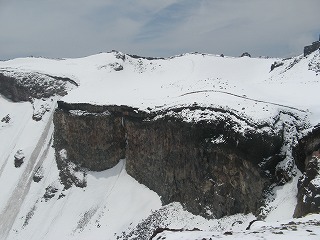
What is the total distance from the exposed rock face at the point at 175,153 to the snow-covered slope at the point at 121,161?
40.4 inches

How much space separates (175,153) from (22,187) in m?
22.3

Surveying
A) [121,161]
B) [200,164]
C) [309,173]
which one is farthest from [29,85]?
[309,173]

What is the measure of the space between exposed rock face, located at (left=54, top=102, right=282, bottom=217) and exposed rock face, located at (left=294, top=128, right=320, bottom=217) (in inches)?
69.2

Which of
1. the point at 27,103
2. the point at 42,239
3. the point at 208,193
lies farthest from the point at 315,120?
the point at 27,103

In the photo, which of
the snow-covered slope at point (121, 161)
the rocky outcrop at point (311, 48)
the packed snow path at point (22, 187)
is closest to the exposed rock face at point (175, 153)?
the snow-covered slope at point (121, 161)

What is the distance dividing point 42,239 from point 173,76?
104ft

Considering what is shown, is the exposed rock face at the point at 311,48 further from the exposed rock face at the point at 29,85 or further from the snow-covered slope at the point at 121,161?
the exposed rock face at the point at 29,85

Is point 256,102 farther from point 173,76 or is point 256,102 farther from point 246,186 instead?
point 173,76

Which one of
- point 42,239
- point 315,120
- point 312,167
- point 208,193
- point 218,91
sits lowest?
point 42,239

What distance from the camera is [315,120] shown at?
89.9ft

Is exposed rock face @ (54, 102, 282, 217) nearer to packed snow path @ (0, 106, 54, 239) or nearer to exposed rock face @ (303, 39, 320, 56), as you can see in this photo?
packed snow path @ (0, 106, 54, 239)

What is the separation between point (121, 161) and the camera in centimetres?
4225

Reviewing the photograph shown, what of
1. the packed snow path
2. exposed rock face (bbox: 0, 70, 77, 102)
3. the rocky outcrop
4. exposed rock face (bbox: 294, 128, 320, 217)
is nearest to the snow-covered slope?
the packed snow path

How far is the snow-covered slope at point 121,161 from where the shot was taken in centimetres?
2890
